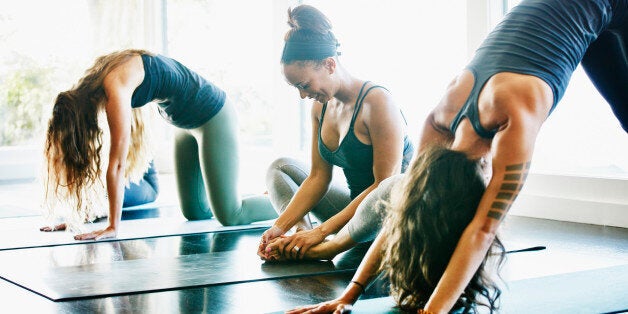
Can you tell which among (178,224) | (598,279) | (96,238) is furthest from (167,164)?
(598,279)

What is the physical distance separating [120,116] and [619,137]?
2335 millimetres

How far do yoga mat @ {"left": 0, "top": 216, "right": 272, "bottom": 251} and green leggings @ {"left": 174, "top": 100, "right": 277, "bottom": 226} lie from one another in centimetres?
8

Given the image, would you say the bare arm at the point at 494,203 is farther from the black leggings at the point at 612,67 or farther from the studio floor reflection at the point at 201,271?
the black leggings at the point at 612,67

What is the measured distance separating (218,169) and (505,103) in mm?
2288

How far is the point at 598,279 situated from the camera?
2.47 meters

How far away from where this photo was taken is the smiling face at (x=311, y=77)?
8.54 ft

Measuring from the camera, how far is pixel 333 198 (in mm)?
3125

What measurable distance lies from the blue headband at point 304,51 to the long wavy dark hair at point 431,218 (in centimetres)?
82

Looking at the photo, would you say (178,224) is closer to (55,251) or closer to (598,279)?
(55,251)

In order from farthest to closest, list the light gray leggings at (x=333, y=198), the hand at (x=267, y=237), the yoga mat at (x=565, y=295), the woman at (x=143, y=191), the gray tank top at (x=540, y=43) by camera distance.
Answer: the woman at (x=143, y=191)
the hand at (x=267, y=237)
the light gray leggings at (x=333, y=198)
the yoga mat at (x=565, y=295)
the gray tank top at (x=540, y=43)

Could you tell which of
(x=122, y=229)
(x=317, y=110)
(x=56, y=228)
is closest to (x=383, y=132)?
(x=317, y=110)

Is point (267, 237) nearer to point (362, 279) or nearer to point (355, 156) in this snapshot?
point (355, 156)

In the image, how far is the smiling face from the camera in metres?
2.60

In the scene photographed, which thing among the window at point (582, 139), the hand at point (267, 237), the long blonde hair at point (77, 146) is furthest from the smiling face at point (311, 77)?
the window at point (582, 139)
